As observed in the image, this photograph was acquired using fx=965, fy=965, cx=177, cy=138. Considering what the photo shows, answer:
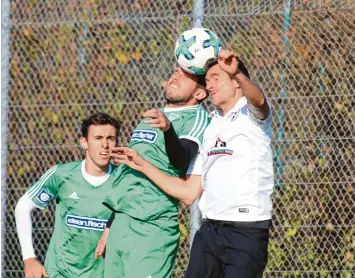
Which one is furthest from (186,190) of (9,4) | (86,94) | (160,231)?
(9,4)

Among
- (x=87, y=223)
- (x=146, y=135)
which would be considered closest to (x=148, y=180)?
(x=146, y=135)

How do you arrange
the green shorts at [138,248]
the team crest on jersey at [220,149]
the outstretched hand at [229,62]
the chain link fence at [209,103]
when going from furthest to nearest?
the chain link fence at [209,103] → the green shorts at [138,248] → the team crest on jersey at [220,149] → the outstretched hand at [229,62]

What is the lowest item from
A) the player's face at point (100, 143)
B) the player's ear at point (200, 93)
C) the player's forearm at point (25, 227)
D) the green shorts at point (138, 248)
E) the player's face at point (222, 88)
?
the player's forearm at point (25, 227)

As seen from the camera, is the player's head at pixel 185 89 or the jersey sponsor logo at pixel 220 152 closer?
the jersey sponsor logo at pixel 220 152

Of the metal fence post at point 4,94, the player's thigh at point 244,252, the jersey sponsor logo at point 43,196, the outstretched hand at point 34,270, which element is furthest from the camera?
the metal fence post at point 4,94

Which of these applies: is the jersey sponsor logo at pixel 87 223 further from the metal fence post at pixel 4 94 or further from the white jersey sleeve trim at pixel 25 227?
the metal fence post at pixel 4 94

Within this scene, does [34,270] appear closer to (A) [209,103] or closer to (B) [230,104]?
(B) [230,104]

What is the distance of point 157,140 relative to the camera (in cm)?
546

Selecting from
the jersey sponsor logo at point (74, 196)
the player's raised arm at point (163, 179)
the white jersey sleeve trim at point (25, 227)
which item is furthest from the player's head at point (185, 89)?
the white jersey sleeve trim at point (25, 227)

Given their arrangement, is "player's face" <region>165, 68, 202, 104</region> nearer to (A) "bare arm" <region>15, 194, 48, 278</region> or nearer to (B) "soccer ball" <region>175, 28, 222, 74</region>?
(B) "soccer ball" <region>175, 28, 222, 74</region>

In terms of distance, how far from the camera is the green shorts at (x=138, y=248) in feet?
17.7

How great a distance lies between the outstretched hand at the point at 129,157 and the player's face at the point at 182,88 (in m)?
0.51

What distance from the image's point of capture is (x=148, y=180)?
541 centimetres

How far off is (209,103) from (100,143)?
63.1 inches
